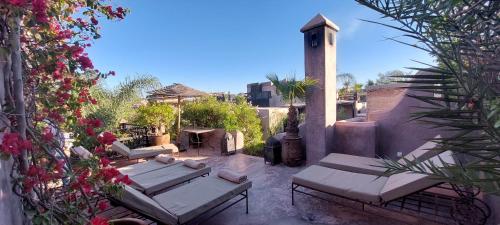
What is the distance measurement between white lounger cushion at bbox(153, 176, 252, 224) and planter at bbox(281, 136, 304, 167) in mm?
2742

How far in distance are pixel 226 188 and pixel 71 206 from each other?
2.66 meters

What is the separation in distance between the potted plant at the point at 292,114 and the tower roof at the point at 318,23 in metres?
1.42

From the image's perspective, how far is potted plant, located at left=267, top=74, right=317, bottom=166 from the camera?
6.39 metres

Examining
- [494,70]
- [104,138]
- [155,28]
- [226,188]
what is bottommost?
[226,188]

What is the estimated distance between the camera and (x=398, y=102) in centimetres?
574

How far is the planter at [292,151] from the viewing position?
6809 mm

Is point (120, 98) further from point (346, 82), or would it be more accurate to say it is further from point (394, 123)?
point (346, 82)

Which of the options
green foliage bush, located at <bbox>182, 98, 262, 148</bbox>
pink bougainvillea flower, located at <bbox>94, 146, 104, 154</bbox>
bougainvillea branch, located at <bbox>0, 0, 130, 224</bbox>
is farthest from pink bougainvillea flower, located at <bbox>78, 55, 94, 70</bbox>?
green foliage bush, located at <bbox>182, 98, 262, 148</bbox>

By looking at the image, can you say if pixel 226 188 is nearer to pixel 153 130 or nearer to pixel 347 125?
pixel 347 125

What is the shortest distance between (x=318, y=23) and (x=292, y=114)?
2.64m

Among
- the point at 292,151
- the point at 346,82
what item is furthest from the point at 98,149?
the point at 346,82

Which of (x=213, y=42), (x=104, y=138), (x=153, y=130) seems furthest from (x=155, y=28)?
(x=104, y=138)

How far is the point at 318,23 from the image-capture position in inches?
242

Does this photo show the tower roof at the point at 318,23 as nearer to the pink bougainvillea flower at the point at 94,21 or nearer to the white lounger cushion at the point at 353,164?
the white lounger cushion at the point at 353,164
